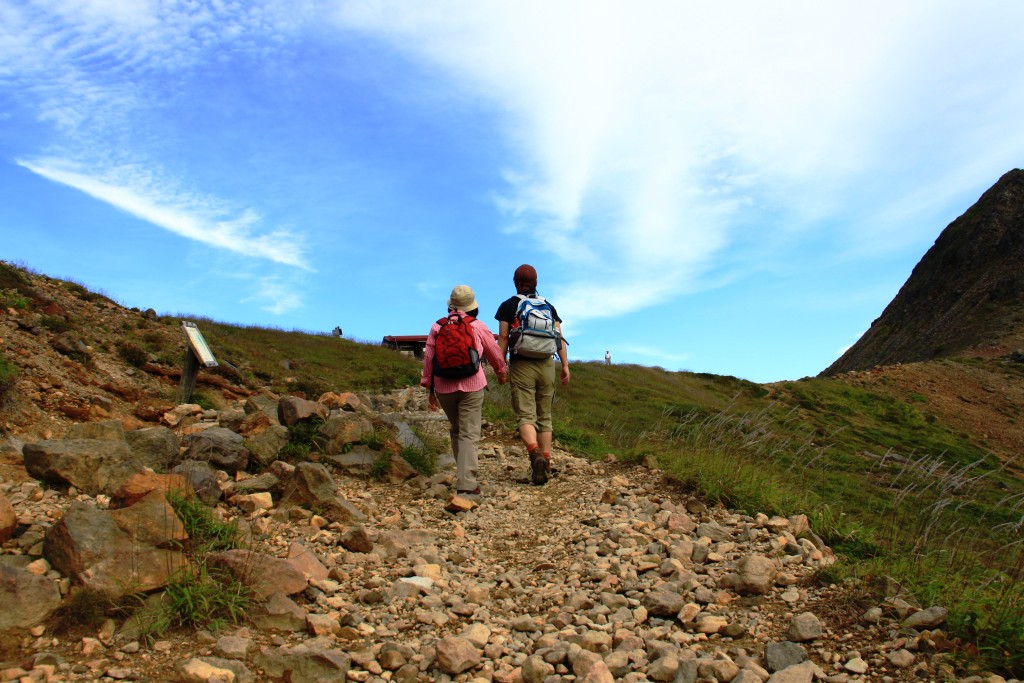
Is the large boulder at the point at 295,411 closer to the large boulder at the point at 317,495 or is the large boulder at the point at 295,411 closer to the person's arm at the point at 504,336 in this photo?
the large boulder at the point at 317,495

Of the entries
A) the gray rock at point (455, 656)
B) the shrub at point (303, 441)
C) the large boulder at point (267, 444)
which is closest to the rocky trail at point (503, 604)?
the gray rock at point (455, 656)

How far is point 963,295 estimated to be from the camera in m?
42.8

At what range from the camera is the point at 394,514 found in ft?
22.0

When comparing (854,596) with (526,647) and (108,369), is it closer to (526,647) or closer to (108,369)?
(526,647)

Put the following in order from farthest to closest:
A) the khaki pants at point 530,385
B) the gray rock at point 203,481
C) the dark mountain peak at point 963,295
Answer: the dark mountain peak at point 963,295
the khaki pants at point 530,385
the gray rock at point 203,481

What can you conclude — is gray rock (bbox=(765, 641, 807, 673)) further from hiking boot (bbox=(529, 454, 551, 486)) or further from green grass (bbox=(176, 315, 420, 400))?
green grass (bbox=(176, 315, 420, 400))

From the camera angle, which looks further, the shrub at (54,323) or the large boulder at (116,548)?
the shrub at (54,323)

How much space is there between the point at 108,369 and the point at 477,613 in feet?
30.2

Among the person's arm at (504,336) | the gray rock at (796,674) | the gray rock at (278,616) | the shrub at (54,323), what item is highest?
the shrub at (54,323)

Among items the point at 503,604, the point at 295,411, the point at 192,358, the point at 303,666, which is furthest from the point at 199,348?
the point at 303,666

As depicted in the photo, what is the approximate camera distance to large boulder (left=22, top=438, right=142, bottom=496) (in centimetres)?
552

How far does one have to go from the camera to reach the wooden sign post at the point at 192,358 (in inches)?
391

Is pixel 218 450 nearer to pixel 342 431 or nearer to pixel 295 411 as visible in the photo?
pixel 295 411

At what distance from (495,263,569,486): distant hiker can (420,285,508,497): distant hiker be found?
0.38 metres
